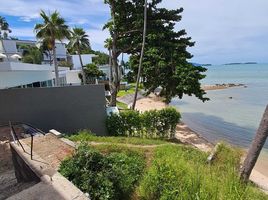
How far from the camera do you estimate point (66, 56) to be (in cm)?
6706

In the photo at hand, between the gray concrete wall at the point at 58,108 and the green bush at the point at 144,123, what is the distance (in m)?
0.73

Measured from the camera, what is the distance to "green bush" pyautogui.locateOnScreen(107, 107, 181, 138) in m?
15.8

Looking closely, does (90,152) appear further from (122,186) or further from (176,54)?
(176,54)

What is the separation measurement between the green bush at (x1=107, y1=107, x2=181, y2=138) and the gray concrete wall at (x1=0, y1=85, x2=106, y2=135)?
2.40ft

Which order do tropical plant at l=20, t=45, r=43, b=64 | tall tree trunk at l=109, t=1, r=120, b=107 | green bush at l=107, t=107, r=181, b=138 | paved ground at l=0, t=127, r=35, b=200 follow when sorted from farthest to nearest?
tropical plant at l=20, t=45, r=43, b=64 < tall tree trunk at l=109, t=1, r=120, b=107 < green bush at l=107, t=107, r=181, b=138 < paved ground at l=0, t=127, r=35, b=200

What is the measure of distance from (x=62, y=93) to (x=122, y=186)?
902 centimetres

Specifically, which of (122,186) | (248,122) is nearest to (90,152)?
(122,186)

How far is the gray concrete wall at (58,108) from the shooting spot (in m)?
12.6

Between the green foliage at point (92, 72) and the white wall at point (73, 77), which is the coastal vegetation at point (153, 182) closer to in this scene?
the white wall at point (73, 77)

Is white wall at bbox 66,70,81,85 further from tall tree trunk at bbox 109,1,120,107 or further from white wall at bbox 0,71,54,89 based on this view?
white wall at bbox 0,71,54,89

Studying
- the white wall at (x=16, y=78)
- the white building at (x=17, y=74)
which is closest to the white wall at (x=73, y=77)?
the white building at (x=17, y=74)

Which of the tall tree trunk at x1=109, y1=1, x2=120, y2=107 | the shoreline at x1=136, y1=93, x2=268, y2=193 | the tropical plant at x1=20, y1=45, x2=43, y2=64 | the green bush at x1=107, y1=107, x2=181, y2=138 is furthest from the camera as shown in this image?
the tropical plant at x1=20, y1=45, x2=43, y2=64

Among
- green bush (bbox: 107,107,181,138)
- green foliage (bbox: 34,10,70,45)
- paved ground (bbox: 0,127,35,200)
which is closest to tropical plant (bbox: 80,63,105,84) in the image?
green foliage (bbox: 34,10,70,45)

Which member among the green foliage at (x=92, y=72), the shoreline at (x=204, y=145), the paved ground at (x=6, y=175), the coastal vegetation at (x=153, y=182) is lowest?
the shoreline at (x=204, y=145)
